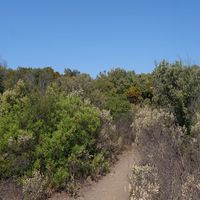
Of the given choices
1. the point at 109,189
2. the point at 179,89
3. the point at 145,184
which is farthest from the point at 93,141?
the point at 145,184

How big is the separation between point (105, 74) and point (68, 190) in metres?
34.3

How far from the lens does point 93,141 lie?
17.7 meters

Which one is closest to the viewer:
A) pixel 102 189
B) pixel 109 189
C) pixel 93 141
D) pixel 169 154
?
pixel 169 154

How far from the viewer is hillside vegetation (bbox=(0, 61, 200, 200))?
1220 cm

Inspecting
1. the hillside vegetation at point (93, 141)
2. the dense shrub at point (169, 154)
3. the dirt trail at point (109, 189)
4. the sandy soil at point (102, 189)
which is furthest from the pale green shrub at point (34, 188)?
the dense shrub at point (169, 154)

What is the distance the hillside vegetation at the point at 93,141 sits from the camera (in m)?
12.2

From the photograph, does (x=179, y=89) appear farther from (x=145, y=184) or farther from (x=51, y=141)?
(x=145, y=184)

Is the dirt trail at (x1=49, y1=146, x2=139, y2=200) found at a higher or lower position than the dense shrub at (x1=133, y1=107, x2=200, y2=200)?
lower

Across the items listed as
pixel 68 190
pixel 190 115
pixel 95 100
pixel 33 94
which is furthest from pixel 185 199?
pixel 95 100

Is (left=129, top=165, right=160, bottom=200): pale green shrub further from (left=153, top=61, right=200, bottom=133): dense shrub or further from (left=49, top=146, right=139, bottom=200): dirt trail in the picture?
(left=153, top=61, right=200, bottom=133): dense shrub

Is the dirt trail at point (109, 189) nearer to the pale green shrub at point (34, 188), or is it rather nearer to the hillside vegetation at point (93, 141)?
the hillside vegetation at point (93, 141)

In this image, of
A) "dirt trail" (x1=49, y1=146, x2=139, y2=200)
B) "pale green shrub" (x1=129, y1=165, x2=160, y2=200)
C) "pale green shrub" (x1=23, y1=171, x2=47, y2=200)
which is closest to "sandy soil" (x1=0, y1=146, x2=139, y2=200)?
"dirt trail" (x1=49, y1=146, x2=139, y2=200)

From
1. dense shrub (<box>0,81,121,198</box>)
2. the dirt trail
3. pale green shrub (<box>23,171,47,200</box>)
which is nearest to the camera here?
pale green shrub (<box>23,171,47,200</box>)

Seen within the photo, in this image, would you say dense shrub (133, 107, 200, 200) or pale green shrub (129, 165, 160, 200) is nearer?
dense shrub (133, 107, 200, 200)
